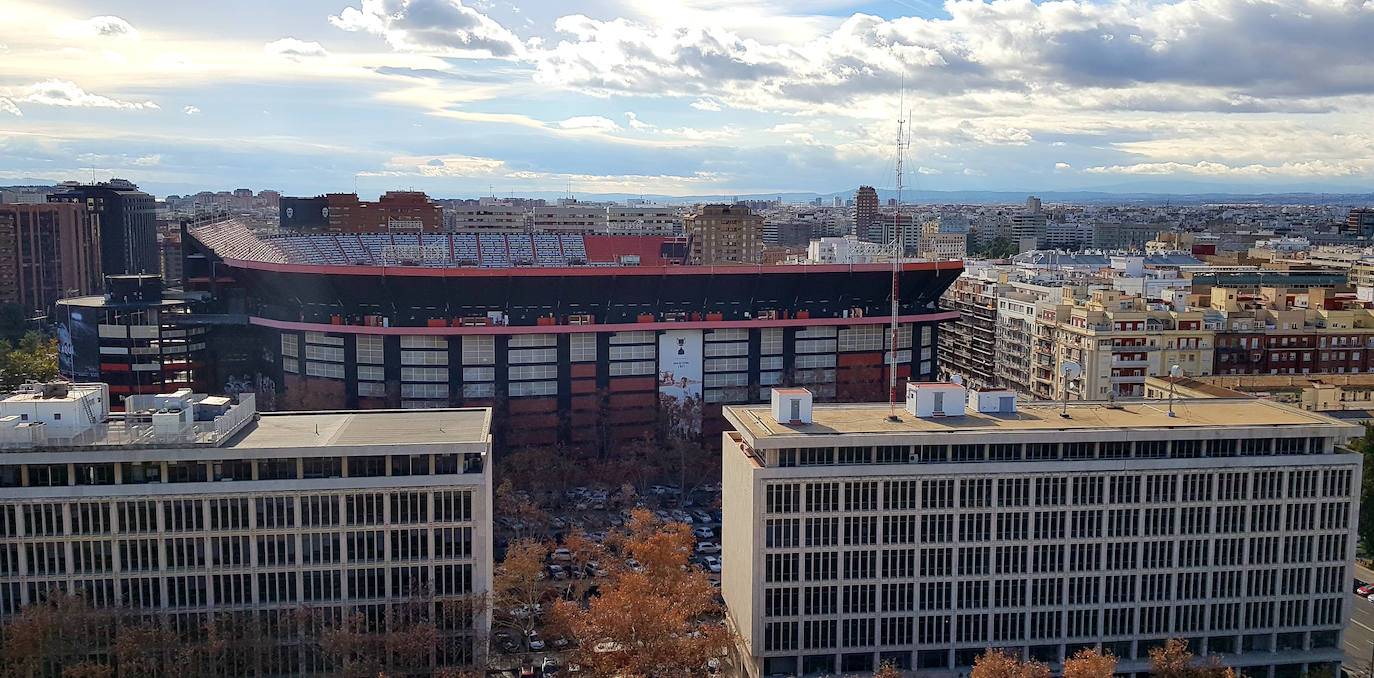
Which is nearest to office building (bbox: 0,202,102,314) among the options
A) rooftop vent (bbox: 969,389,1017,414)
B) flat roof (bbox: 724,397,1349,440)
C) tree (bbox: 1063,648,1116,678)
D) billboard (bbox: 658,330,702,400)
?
billboard (bbox: 658,330,702,400)

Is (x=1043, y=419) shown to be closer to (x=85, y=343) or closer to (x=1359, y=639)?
(x=1359, y=639)

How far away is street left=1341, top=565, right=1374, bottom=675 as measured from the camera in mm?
63719

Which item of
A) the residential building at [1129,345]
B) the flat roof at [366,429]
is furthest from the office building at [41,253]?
the residential building at [1129,345]

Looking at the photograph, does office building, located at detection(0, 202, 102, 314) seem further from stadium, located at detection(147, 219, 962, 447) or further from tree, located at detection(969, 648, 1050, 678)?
tree, located at detection(969, 648, 1050, 678)

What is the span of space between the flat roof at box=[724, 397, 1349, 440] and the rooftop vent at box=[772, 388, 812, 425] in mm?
493

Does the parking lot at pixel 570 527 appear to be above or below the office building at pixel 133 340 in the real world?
below

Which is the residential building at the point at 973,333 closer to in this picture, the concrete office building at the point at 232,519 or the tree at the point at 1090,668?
the tree at the point at 1090,668

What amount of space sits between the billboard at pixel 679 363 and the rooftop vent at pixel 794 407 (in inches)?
2027

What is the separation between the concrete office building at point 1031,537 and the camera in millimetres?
56656

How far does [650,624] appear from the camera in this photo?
174 ft

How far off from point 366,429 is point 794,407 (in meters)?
22.5

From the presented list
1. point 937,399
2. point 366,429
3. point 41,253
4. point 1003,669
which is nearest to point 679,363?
point 937,399

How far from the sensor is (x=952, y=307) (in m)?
146

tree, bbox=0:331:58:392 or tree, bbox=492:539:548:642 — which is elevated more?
tree, bbox=0:331:58:392
